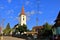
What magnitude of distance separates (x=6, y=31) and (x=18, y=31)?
18.5 m

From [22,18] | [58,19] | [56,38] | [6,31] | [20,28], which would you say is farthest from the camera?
[22,18]

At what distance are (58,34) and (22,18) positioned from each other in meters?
125

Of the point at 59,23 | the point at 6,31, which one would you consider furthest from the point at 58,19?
the point at 6,31

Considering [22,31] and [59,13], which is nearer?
[59,13]

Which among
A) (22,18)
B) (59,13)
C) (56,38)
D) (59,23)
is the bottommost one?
(56,38)

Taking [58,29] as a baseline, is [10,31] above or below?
above

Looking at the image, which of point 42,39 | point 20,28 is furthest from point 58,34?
point 20,28

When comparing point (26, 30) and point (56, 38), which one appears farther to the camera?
point (26, 30)

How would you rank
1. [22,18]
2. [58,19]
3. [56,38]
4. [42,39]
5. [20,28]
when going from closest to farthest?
[56,38] → [58,19] → [42,39] → [20,28] → [22,18]

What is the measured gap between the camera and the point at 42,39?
49281 millimetres

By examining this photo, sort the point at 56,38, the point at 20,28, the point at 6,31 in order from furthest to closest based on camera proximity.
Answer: the point at 6,31 < the point at 20,28 < the point at 56,38

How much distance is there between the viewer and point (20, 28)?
103438 millimetres

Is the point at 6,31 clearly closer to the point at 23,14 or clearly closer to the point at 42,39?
A: the point at 23,14

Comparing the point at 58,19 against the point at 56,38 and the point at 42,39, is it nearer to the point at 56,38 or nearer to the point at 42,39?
the point at 56,38
